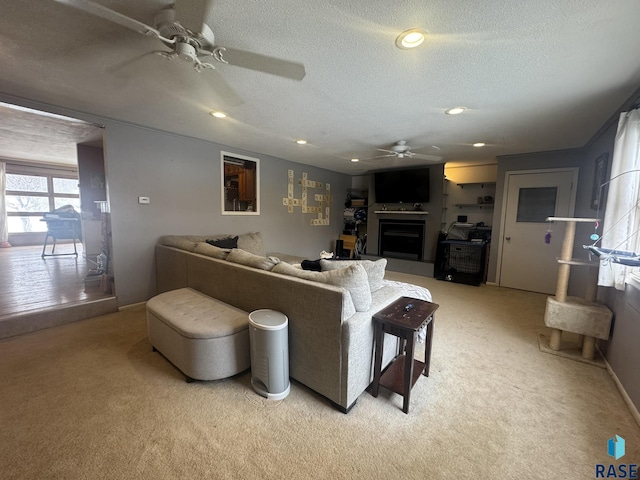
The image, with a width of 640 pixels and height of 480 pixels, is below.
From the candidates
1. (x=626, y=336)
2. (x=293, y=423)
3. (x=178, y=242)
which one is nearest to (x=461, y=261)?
(x=626, y=336)

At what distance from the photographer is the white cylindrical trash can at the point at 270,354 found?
66.5 inches

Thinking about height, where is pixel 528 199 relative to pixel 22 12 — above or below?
below

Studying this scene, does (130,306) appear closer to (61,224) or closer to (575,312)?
(61,224)

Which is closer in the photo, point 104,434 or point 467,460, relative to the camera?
point 467,460

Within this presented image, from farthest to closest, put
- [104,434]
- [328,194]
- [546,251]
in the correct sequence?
[328,194]
[546,251]
[104,434]

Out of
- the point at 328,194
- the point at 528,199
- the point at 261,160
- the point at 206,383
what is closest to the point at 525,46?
the point at 206,383

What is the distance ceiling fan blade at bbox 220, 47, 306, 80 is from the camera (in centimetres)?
167

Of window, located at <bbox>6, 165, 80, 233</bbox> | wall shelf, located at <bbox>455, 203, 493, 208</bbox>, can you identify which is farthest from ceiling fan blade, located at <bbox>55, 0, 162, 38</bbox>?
window, located at <bbox>6, 165, 80, 233</bbox>

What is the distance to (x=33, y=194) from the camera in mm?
7191

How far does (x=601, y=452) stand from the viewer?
1.41 metres

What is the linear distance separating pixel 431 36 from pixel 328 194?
4917 millimetres

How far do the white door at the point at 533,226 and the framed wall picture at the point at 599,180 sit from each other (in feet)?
2.89

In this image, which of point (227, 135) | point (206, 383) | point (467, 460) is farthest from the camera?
point (227, 135)

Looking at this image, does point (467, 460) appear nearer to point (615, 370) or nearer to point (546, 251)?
point (615, 370)
